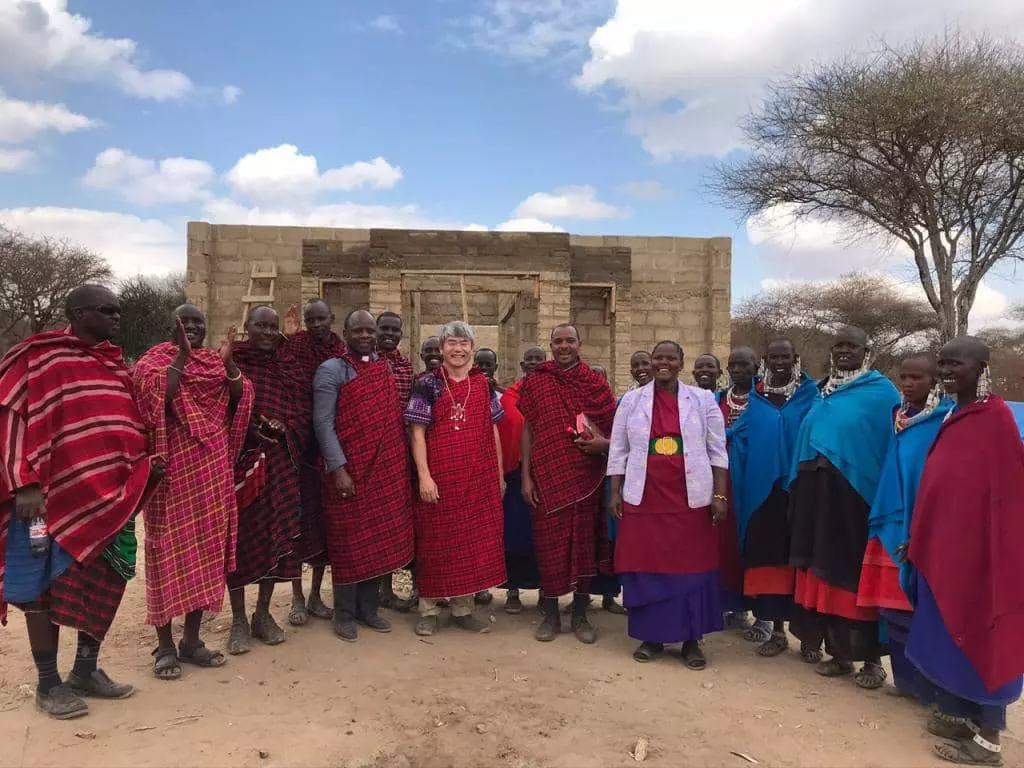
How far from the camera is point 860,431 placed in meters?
3.73

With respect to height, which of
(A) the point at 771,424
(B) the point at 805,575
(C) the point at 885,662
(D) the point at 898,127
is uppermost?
(D) the point at 898,127

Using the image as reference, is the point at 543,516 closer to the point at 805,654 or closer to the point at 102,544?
the point at 805,654

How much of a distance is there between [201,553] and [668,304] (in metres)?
10.3

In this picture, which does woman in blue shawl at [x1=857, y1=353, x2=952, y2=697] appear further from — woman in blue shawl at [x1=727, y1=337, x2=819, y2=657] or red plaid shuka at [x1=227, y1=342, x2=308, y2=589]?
red plaid shuka at [x1=227, y1=342, x2=308, y2=589]

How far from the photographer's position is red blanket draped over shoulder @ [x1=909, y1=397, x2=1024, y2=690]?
2.94 m

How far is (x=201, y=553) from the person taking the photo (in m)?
3.62

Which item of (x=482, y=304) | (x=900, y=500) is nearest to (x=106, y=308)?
(x=900, y=500)

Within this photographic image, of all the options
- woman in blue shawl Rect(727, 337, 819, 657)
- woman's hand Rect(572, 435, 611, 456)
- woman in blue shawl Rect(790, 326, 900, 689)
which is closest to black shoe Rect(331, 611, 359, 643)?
woman's hand Rect(572, 435, 611, 456)

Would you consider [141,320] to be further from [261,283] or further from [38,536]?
[38,536]

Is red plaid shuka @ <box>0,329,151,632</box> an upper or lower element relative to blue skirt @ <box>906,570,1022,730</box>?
upper

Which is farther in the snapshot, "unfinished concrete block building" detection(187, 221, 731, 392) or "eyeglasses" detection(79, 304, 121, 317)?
"unfinished concrete block building" detection(187, 221, 731, 392)

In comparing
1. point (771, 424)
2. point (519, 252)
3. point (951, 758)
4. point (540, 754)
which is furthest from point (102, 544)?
point (519, 252)

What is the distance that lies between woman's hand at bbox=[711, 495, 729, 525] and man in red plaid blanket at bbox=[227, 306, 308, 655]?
232 cm

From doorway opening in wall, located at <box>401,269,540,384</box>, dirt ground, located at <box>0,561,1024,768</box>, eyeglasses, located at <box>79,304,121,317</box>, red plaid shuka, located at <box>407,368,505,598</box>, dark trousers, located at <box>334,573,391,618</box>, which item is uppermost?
doorway opening in wall, located at <box>401,269,540,384</box>
